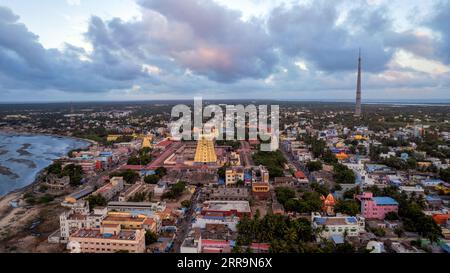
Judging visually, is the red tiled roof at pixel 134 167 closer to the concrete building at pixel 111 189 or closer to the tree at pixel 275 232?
the concrete building at pixel 111 189

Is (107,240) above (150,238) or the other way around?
above

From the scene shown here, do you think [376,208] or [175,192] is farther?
[175,192]

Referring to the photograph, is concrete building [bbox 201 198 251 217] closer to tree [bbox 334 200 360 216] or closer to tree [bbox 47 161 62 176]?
tree [bbox 334 200 360 216]

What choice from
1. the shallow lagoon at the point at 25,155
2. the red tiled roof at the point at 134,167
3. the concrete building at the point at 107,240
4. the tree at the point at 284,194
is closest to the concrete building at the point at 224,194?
the tree at the point at 284,194

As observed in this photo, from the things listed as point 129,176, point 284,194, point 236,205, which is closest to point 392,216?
point 284,194

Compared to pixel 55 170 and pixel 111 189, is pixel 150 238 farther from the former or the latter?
pixel 55 170

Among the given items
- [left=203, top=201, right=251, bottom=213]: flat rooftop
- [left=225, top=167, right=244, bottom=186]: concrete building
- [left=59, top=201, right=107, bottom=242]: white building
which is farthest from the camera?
[left=225, top=167, right=244, bottom=186]: concrete building

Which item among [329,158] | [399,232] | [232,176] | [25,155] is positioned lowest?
[399,232]

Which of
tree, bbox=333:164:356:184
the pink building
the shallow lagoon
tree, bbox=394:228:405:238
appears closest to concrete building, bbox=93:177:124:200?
the shallow lagoon

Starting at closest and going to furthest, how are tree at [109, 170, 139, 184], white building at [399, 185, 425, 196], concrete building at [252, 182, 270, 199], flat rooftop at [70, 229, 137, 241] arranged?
flat rooftop at [70, 229, 137, 241] → concrete building at [252, 182, 270, 199] → white building at [399, 185, 425, 196] → tree at [109, 170, 139, 184]

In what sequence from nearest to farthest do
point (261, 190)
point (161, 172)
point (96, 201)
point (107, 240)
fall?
point (107, 240), point (96, 201), point (261, 190), point (161, 172)

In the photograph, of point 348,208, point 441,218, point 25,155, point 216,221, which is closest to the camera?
point 216,221

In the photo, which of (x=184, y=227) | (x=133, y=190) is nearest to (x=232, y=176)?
(x=133, y=190)
